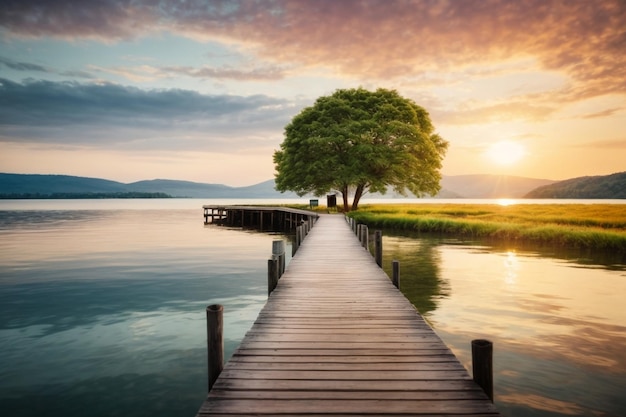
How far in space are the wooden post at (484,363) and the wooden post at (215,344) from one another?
3168 millimetres

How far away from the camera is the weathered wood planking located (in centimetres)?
451

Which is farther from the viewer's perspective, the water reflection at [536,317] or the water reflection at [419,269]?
the water reflection at [419,269]

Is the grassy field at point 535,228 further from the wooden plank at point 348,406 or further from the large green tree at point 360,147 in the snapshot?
the wooden plank at point 348,406

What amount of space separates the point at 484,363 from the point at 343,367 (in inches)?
70.3

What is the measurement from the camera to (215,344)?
5.39 metres

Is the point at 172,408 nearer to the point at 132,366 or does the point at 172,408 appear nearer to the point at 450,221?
the point at 132,366

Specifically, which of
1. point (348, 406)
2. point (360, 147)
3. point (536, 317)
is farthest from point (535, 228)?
point (348, 406)

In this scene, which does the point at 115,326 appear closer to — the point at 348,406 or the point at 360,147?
the point at 348,406

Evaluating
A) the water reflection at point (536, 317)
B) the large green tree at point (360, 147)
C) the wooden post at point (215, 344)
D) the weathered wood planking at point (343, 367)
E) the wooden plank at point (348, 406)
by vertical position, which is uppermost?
the large green tree at point (360, 147)

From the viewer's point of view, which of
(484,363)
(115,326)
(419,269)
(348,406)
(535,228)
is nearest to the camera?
(348,406)

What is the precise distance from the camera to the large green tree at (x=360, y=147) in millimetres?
40375

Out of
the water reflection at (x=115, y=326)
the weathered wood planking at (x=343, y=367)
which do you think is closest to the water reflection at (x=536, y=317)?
the weathered wood planking at (x=343, y=367)

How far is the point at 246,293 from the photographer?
15711 millimetres

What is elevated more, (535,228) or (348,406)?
(535,228)
